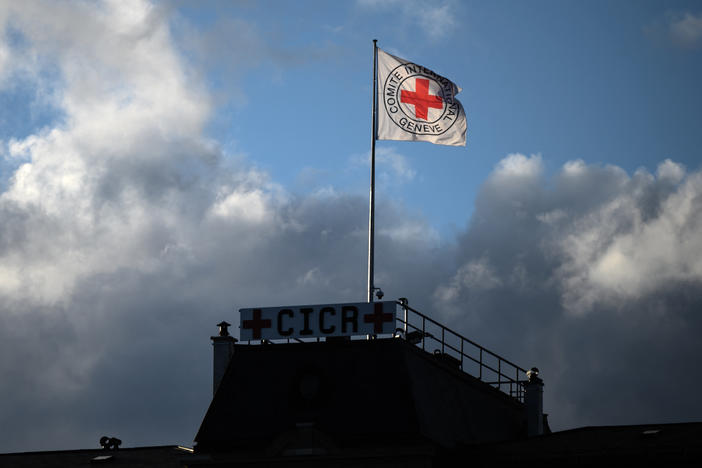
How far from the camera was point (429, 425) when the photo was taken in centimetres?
5541

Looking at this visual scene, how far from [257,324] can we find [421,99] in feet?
42.3

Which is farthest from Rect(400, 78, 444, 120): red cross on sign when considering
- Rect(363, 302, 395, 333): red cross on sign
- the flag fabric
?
Rect(363, 302, 395, 333): red cross on sign

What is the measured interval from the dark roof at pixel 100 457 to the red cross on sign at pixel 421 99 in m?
18.9

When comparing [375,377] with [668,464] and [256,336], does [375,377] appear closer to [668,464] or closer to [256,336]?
[256,336]

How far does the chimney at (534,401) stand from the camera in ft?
208

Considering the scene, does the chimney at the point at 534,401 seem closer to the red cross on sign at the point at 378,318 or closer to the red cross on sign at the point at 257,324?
the red cross on sign at the point at 378,318

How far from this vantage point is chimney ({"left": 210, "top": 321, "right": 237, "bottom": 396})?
59.2 meters

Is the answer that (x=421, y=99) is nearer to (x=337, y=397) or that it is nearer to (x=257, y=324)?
(x=257, y=324)

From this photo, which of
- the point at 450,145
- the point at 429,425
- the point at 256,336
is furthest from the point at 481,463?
the point at 450,145

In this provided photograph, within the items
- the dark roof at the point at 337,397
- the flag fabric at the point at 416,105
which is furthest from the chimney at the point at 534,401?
the flag fabric at the point at 416,105

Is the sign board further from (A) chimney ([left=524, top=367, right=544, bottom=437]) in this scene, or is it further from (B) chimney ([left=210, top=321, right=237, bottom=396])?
(A) chimney ([left=524, top=367, right=544, bottom=437])

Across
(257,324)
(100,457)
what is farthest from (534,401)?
(100,457)

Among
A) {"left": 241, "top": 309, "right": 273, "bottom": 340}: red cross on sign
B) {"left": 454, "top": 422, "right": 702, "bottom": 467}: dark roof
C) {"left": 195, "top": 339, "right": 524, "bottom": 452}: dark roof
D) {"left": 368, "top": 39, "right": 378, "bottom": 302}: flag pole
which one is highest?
{"left": 368, "top": 39, "right": 378, "bottom": 302}: flag pole

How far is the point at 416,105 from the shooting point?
62.6 meters
